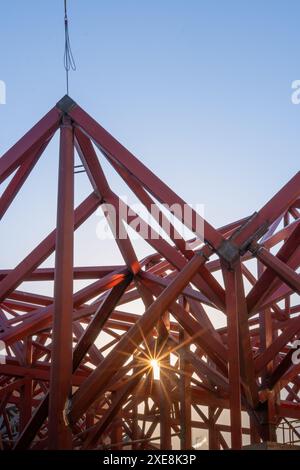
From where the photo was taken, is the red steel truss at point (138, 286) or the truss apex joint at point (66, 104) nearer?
the red steel truss at point (138, 286)

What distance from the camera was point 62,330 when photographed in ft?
36.4

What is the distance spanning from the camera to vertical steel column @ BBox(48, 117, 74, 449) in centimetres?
1106

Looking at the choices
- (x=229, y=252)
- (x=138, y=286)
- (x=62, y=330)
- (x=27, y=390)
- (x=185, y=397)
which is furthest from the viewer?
(x=27, y=390)

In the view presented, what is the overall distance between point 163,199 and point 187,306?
28.2ft

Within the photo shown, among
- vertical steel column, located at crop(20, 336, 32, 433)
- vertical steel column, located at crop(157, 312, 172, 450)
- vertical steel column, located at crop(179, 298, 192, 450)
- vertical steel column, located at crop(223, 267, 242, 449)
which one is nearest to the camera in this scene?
vertical steel column, located at crop(223, 267, 242, 449)

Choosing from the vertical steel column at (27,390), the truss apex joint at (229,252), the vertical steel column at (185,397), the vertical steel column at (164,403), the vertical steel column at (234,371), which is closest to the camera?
the vertical steel column at (234,371)

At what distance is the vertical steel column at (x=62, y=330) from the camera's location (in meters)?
11.1

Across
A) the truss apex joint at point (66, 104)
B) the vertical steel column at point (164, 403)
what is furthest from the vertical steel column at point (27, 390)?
the truss apex joint at point (66, 104)

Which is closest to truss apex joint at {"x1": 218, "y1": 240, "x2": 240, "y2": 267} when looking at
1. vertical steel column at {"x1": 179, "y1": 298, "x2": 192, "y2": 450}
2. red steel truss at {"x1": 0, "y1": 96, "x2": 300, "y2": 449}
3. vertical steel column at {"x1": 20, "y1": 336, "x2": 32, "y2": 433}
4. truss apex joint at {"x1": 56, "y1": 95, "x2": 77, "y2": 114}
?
red steel truss at {"x1": 0, "y1": 96, "x2": 300, "y2": 449}

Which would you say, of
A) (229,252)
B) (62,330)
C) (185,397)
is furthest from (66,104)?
(185,397)

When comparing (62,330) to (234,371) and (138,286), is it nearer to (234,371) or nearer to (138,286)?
(234,371)

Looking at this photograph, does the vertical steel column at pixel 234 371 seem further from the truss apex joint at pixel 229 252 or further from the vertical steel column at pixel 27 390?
the vertical steel column at pixel 27 390

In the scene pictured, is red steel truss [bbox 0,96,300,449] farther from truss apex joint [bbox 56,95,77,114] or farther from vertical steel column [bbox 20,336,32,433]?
vertical steel column [bbox 20,336,32,433]

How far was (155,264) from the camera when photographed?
21.8m
